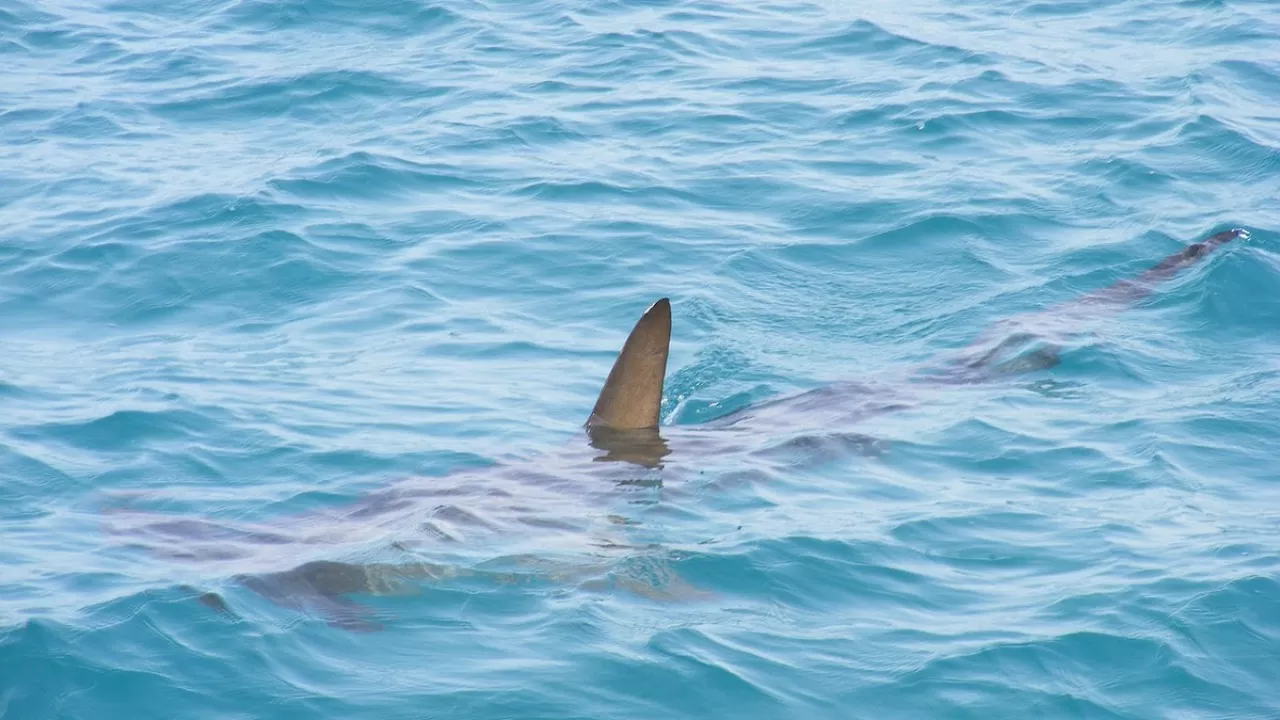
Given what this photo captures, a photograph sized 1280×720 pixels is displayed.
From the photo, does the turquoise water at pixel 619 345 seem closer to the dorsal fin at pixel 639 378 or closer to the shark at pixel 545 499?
the shark at pixel 545 499

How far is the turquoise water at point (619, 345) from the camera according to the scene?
6.04 metres

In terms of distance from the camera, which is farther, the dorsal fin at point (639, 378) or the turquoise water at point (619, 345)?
the dorsal fin at point (639, 378)

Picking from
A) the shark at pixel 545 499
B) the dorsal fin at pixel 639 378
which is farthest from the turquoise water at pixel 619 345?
the dorsal fin at pixel 639 378

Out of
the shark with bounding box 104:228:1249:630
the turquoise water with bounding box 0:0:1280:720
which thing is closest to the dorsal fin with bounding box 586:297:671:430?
the shark with bounding box 104:228:1249:630

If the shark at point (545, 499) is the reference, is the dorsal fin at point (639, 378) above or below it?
above

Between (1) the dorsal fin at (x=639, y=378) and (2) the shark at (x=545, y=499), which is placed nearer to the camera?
(2) the shark at (x=545, y=499)

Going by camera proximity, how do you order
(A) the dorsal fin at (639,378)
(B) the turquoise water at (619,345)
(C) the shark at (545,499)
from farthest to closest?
(A) the dorsal fin at (639,378) → (C) the shark at (545,499) → (B) the turquoise water at (619,345)

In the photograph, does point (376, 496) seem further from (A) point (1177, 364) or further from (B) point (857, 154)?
(B) point (857, 154)

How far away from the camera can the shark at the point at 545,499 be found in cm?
662

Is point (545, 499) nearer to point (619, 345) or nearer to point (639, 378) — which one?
point (639, 378)

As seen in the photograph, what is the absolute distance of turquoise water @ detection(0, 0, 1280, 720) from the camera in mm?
6039

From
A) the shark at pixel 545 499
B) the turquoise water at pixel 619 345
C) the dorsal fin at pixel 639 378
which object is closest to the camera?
the turquoise water at pixel 619 345

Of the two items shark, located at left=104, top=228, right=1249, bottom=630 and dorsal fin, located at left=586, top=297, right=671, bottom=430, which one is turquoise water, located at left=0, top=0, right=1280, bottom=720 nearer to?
shark, located at left=104, top=228, right=1249, bottom=630

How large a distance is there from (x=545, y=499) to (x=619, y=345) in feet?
8.12
